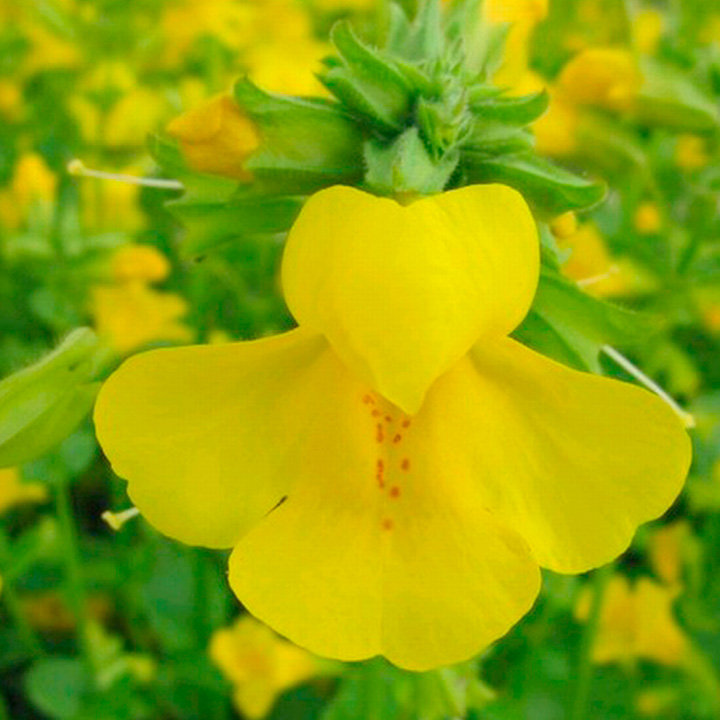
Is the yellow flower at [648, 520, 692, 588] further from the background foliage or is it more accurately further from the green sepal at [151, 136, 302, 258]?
the green sepal at [151, 136, 302, 258]

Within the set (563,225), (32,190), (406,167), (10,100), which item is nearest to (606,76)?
(563,225)

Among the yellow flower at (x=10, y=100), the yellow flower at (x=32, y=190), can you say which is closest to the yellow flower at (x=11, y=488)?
the yellow flower at (x=32, y=190)

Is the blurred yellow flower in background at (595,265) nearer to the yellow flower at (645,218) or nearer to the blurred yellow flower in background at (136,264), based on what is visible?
the yellow flower at (645,218)

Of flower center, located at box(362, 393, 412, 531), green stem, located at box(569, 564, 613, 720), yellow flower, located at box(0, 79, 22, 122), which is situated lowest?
yellow flower, located at box(0, 79, 22, 122)

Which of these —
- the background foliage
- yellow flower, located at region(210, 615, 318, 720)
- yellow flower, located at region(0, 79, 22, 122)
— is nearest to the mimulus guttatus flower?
the background foliage

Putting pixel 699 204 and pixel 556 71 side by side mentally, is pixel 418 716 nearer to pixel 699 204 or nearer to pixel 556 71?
pixel 699 204
